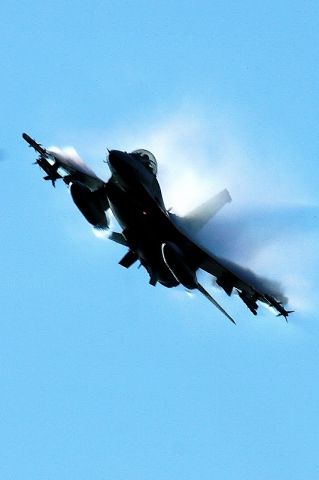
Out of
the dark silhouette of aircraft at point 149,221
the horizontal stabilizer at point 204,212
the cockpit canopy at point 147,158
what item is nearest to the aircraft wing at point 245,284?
the dark silhouette of aircraft at point 149,221

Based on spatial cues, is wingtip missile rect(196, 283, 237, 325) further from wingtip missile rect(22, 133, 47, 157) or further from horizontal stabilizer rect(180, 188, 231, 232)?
wingtip missile rect(22, 133, 47, 157)

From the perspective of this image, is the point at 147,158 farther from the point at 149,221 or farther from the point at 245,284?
the point at 245,284

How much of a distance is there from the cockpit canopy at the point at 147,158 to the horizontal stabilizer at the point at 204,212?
3.00 m

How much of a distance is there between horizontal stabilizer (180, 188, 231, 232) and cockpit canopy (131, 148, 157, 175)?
2996mm

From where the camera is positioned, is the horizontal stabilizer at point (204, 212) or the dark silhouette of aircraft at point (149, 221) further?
the horizontal stabilizer at point (204, 212)

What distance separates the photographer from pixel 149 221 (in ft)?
116

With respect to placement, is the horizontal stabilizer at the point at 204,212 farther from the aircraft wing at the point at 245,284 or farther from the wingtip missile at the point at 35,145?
the wingtip missile at the point at 35,145

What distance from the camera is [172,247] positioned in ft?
114

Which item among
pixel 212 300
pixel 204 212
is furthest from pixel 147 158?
pixel 212 300

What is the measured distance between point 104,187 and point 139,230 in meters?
2.65

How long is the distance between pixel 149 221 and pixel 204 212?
3.07m

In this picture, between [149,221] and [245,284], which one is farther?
[245,284]

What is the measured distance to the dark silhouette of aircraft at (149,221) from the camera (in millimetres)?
34562

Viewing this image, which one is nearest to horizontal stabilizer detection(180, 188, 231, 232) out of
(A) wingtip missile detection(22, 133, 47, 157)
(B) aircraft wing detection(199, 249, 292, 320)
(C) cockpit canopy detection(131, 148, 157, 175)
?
(B) aircraft wing detection(199, 249, 292, 320)
